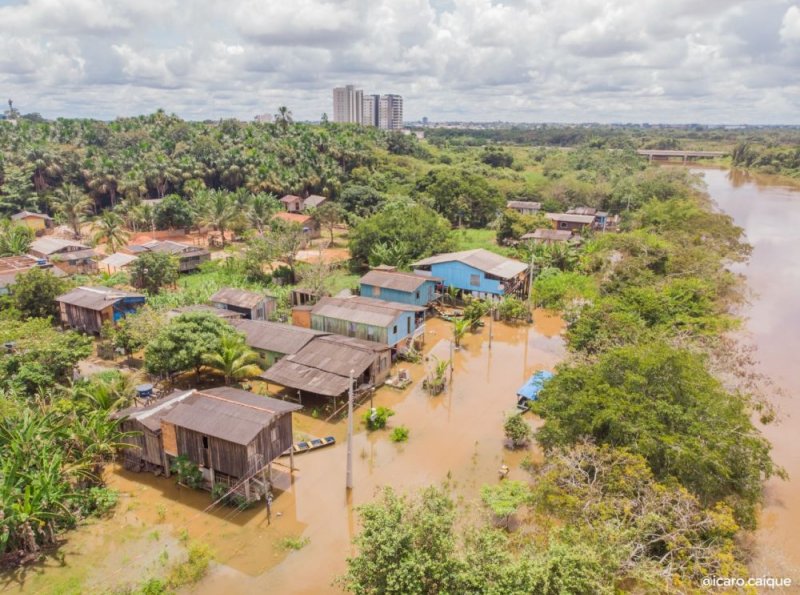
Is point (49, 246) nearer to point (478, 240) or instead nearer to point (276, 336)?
point (276, 336)

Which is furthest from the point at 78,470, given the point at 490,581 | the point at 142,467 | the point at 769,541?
the point at 769,541

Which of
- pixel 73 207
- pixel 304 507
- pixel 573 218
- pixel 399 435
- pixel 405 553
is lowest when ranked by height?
pixel 304 507

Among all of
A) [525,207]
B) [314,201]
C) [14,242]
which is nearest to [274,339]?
[14,242]

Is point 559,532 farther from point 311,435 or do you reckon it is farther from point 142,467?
point 142,467

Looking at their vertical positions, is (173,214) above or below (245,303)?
above

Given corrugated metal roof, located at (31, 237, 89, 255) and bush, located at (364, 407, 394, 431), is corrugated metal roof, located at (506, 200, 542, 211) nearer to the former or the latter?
corrugated metal roof, located at (31, 237, 89, 255)

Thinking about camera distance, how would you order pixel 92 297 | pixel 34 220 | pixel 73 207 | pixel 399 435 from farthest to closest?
pixel 34 220 < pixel 73 207 < pixel 92 297 < pixel 399 435

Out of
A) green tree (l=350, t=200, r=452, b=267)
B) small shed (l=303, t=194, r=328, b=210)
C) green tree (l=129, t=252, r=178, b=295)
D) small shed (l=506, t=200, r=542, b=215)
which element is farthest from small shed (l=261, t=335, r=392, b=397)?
small shed (l=506, t=200, r=542, b=215)

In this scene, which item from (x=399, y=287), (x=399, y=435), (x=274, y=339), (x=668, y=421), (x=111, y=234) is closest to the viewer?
(x=668, y=421)

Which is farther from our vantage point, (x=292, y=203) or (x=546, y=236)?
(x=292, y=203)
